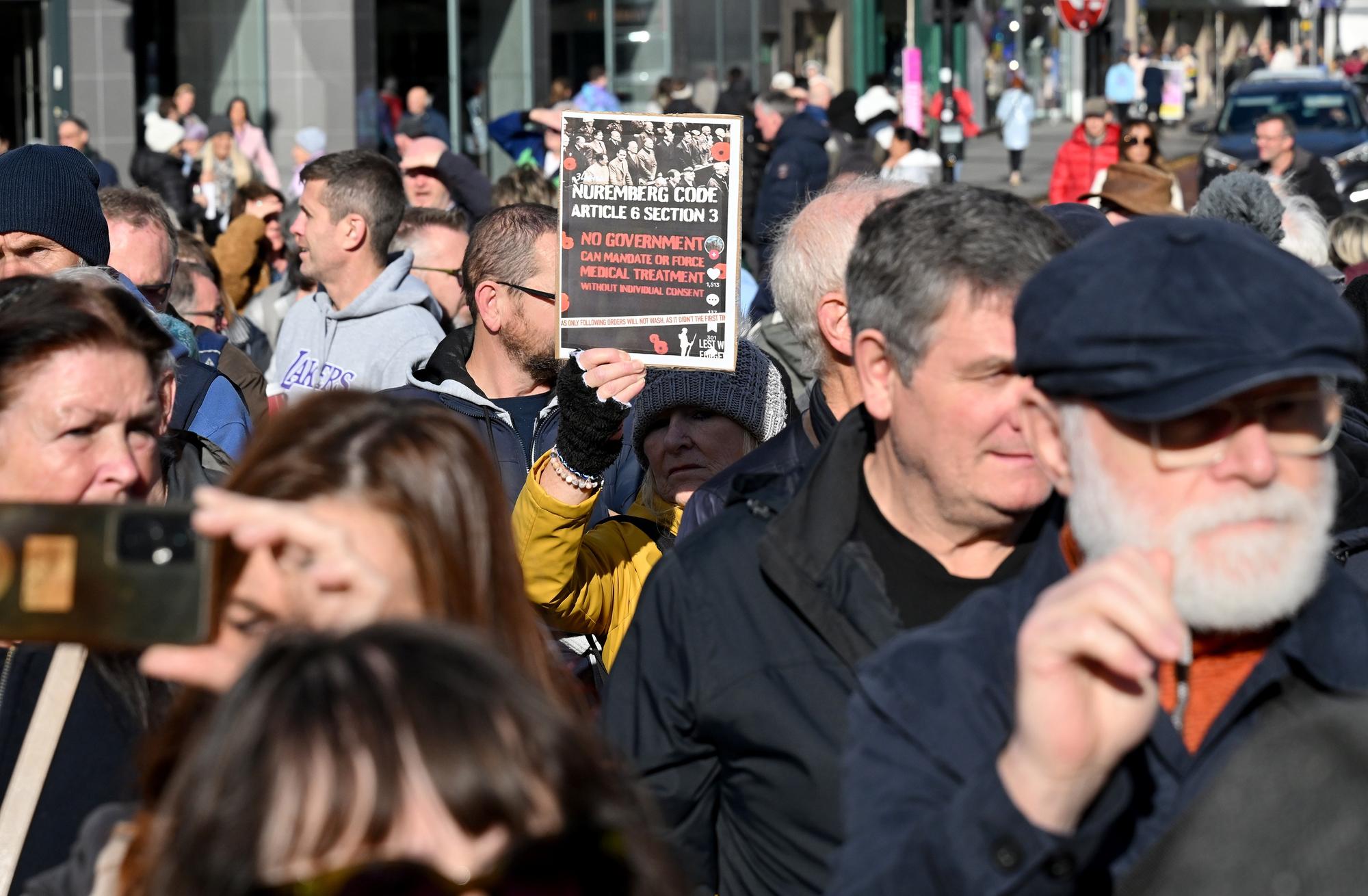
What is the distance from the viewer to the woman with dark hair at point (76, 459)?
8.46 feet

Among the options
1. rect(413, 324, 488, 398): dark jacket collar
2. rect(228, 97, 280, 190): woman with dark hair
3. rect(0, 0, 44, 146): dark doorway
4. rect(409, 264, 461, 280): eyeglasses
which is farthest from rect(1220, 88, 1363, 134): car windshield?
rect(413, 324, 488, 398): dark jacket collar

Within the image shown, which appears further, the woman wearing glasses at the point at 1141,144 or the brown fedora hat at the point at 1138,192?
the woman wearing glasses at the point at 1141,144

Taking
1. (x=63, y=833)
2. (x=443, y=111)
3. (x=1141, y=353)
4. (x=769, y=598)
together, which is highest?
(x=443, y=111)

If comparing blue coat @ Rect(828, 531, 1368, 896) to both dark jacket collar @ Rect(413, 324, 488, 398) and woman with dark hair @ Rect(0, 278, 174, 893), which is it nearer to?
woman with dark hair @ Rect(0, 278, 174, 893)

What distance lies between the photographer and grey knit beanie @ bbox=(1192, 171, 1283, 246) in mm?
6719

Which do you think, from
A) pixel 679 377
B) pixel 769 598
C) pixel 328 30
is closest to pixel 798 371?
pixel 679 377

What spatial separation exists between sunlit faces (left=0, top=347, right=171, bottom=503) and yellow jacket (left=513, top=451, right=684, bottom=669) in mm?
871

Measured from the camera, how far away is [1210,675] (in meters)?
2.20

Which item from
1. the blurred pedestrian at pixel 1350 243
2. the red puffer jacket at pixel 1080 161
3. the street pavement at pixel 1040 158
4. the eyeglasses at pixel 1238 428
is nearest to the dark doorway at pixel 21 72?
the red puffer jacket at pixel 1080 161

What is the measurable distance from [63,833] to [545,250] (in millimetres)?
3402

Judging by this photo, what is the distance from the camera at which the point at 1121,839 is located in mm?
2066

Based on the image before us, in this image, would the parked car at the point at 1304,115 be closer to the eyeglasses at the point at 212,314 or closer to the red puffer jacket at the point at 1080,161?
the red puffer jacket at the point at 1080,161

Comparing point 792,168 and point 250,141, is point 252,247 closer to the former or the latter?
point 792,168

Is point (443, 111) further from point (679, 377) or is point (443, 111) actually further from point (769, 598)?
point (769, 598)
